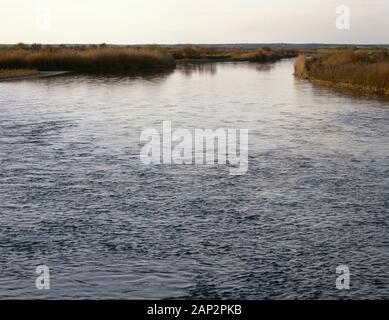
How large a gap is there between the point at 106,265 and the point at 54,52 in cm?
4857

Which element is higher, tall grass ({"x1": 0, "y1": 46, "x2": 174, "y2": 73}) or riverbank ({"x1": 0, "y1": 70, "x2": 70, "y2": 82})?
tall grass ({"x1": 0, "y1": 46, "x2": 174, "y2": 73})

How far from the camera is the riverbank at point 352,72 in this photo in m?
29.2

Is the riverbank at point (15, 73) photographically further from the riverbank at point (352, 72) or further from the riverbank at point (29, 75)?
the riverbank at point (352, 72)

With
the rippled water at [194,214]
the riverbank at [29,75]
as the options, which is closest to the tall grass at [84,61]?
the riverbank at [29,75]

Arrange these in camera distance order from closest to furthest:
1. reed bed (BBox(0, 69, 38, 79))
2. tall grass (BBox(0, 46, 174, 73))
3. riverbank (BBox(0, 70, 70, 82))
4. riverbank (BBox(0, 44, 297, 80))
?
1. riverbank (BBox(0, 70, 70, 82))
2. reed bed (BBox(0, 69, 38, 79))
3. riverbank (BBox(0, 44, 297, 80))
4. tall grass (BBox(0, 46, 174, 73))

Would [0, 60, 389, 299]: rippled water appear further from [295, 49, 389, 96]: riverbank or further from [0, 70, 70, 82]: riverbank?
[0, 70, 70, 82]: riverbank

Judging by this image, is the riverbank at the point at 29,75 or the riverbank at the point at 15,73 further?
the riverbank at the point at 15,73

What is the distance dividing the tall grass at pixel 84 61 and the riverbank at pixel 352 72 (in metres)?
15.5

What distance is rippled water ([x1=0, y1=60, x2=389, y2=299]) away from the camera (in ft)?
24.0

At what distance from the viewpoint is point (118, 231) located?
905 centimetres

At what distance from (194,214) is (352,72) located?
24.3 metres

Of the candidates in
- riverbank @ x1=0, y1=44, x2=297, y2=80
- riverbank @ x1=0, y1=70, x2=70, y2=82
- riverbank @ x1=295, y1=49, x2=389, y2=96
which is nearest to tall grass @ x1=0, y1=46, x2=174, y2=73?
riverbank @ x1=0, y1=44, x2=297, y2=80

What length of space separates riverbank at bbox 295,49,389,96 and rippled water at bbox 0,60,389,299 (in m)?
9.62
